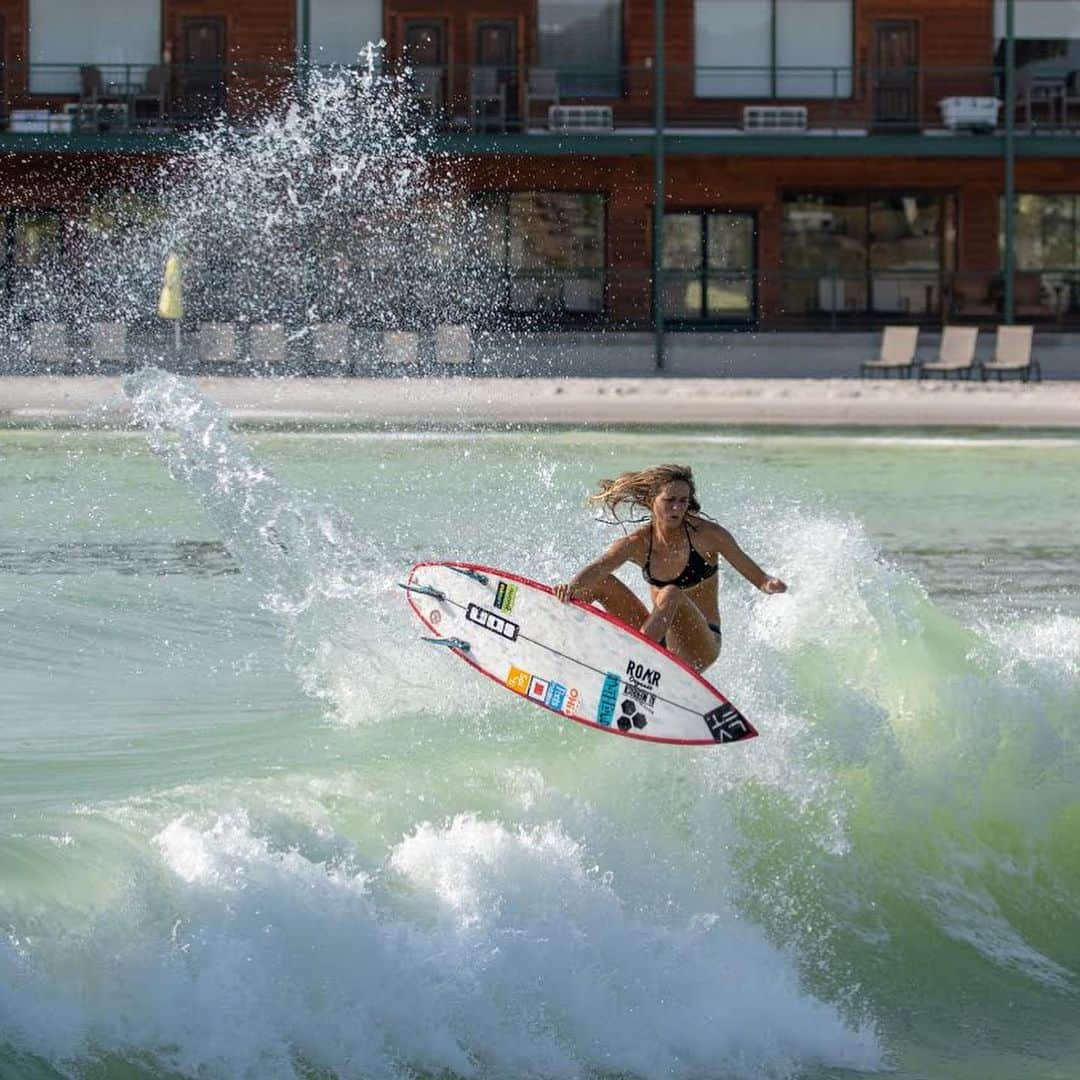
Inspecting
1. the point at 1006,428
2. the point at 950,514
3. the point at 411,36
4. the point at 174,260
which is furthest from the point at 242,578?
the point at 411,36

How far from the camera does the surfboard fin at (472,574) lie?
9250 mm

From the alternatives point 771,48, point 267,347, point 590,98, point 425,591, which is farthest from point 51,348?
point 425,591

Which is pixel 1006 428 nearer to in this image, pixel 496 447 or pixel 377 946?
pixel 496 447

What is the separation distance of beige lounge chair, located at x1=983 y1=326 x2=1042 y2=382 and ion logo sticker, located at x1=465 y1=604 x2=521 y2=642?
21732 mm

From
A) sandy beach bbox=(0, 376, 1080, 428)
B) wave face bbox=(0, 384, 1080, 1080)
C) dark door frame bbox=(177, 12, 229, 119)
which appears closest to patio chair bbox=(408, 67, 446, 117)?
dark door frame bbox=(177, 12, 229, 119)

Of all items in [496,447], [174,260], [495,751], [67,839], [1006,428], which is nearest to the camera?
[67,839]

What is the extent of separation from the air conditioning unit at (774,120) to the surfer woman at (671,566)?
2578 cm

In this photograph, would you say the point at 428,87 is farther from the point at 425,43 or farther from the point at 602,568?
the point at 602,568

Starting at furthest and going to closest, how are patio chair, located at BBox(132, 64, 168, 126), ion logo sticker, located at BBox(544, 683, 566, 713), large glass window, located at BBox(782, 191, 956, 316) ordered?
large glass window, located at BBox(782, 191, 956, 316) → patio chair, located at BBox(132, 64, 168, 126) → ion logo sticker, located at BBox(544, 683, 566, 713)

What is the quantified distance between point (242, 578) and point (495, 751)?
5481 millimetres

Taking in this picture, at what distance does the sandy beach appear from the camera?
24672 millimetres

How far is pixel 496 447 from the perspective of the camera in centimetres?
2225

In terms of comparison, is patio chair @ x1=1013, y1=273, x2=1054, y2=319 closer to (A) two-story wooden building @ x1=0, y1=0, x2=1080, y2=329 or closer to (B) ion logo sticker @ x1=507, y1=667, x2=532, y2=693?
(A) two-story wooden building @ x1=0, y1=0, x2=1080, y2=329

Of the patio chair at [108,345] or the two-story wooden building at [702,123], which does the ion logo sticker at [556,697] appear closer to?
the patio chair at [108,345]
